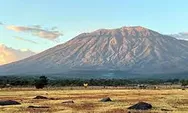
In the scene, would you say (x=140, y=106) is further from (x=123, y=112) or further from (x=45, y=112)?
(x=45, y=112)

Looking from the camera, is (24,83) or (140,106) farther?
(24,83)

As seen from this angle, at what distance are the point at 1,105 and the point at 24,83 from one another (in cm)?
11481

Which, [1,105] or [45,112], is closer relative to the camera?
[45,112]

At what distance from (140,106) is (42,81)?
102m

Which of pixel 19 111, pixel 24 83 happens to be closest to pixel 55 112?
pixel 19 111

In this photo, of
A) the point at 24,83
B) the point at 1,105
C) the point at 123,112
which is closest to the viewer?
the point at 123,112

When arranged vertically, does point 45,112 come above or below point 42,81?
below

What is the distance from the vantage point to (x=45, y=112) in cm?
4975

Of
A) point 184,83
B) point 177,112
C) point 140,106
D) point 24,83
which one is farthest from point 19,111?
point 184,83

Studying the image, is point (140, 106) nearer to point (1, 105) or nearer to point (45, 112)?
point (45, 112)

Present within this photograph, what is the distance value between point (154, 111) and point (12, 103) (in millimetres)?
22580

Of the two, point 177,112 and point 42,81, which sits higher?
point 42,81

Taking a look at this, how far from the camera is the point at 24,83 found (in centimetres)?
17538

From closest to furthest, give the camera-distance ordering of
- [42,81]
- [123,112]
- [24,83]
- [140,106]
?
[123,112]
[140,106]
[42,81]
[24,83]
